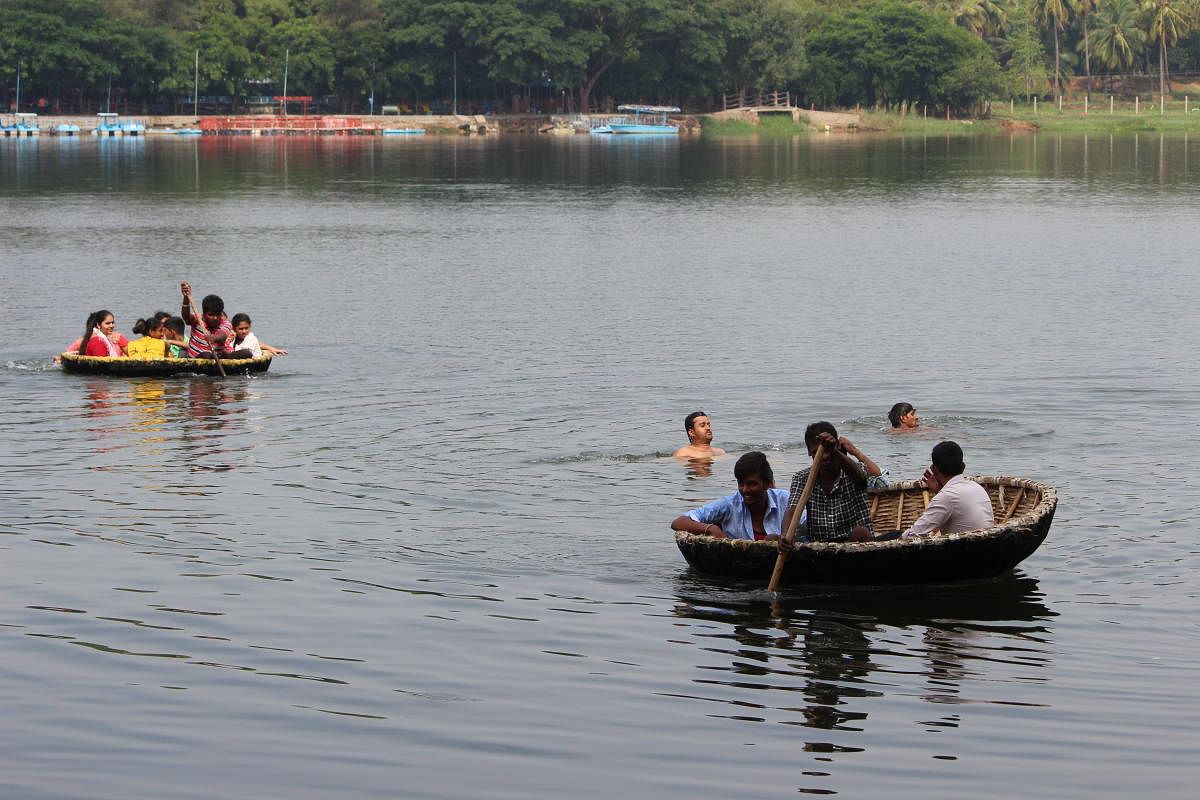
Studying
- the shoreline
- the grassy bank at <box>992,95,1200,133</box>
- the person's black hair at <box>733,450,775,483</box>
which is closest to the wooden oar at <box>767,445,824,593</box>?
the person's black hair at <box>733,450,775,483</box>

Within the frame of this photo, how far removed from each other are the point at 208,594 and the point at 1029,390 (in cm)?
1440

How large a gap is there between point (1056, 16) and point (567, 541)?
142688mm

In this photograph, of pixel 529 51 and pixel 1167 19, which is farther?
pixel 1167 19

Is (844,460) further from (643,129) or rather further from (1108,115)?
(1108,115)

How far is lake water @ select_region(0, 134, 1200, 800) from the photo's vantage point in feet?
36.0

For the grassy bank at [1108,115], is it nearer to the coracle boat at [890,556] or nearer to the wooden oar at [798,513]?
the coracle boat at [890,556]

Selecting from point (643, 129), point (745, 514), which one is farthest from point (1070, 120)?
point (745, 514)

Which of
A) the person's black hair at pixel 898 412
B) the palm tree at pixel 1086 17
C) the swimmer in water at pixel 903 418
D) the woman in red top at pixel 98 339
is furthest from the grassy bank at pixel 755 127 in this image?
the person's black hair at pixel 898 412

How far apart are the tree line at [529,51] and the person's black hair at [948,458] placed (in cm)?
11760

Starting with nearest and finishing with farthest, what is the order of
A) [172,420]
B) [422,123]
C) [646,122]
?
[172,420]
[422,123]
[646,122]

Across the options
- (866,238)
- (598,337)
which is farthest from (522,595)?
(866,238)

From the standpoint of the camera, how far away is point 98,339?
2603cm

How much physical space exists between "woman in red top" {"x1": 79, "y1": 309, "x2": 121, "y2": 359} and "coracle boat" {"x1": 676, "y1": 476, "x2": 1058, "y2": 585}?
14040 millimetres

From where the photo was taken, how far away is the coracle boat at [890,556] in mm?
14062
